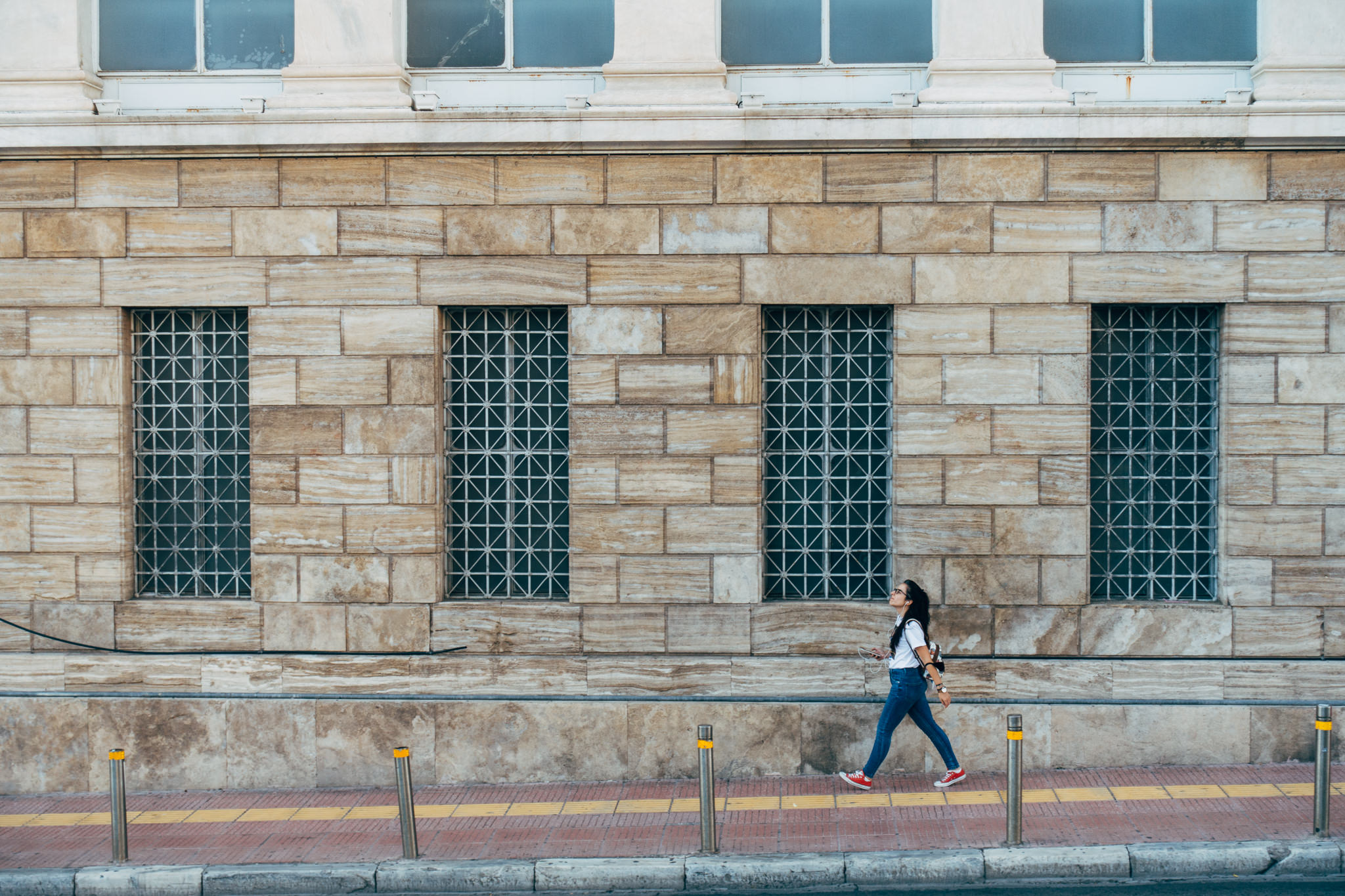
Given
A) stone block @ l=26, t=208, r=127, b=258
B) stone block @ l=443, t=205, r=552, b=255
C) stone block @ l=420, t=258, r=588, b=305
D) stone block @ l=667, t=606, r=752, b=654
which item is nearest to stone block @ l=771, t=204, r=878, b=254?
stone block @ l=420, t=258, r=588, b=305

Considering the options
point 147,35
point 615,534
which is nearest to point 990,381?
point 615,534

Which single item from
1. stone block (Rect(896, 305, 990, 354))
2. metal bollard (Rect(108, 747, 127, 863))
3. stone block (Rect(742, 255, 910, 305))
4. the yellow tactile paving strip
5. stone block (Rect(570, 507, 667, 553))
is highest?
stone block (Rect(742, 255, 910, 305))

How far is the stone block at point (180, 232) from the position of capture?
964 centimetres

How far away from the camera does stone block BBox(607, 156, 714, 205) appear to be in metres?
9.51

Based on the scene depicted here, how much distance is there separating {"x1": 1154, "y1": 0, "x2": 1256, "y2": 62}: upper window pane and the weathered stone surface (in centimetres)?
458

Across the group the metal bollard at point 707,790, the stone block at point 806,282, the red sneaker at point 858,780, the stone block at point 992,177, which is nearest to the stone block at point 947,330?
the stone block at point 806,282

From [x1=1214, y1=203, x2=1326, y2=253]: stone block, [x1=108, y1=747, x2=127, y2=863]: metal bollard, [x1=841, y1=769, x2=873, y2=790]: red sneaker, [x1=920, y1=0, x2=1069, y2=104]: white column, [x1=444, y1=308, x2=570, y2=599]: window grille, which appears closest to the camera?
[x1=108, y1=747, x2=127, y2=863]: metal bollard

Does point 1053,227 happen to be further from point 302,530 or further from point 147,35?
point 147,35

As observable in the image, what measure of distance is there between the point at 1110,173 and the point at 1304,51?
197cm

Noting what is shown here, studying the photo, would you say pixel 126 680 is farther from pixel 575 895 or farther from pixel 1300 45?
pixel 1300 45

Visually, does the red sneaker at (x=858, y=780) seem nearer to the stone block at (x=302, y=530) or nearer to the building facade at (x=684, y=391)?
the building facade at (x=684, y=391)

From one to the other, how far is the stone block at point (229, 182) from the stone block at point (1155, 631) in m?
7.98

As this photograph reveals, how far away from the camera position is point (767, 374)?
976cm

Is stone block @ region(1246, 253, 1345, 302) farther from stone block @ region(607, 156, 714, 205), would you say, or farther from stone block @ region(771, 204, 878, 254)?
stone block @ region(607, 156, 714, 205)
